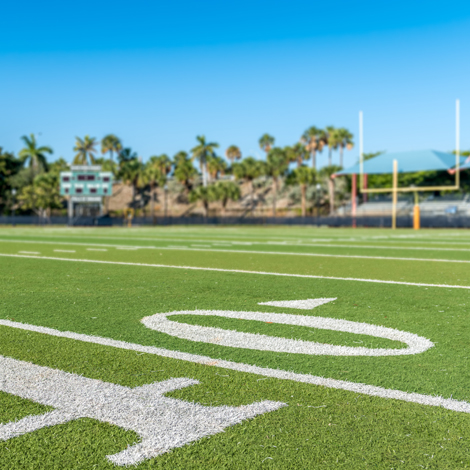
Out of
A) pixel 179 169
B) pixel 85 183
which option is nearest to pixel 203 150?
pixel 179 169

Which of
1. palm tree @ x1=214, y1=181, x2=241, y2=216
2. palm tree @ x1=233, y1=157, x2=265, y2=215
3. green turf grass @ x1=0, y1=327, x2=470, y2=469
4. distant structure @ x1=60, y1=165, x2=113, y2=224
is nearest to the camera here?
green turf grass @ x1=0, y1=327, x2=470, y2=469

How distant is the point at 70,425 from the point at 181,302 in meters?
3.32

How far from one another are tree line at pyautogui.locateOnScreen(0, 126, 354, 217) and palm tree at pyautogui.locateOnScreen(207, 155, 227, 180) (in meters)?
0.15

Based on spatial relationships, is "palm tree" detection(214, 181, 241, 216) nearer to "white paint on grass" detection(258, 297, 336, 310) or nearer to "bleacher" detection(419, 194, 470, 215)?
"bleacher" detection(419, 194, 470, 215)

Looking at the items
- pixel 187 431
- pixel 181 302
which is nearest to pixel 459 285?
pixel 181 302

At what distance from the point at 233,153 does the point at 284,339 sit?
10514cm

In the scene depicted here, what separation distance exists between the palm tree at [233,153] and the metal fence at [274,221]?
173 feet

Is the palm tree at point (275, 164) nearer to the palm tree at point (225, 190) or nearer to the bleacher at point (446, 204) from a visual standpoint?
the palm tree at point (225, 190)

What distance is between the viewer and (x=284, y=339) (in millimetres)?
4117

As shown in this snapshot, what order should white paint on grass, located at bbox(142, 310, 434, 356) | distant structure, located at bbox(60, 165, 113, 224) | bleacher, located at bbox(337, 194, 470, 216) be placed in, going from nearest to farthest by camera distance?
white paint on grass, located at bbox(142, 310, 434, 356) < distant structure, located at bbox(60, 165, 113, 224) < bleacher, located at bbox(337, 194, 470, 216)

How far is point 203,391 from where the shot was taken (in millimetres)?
2934

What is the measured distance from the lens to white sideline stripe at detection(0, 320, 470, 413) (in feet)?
9.21

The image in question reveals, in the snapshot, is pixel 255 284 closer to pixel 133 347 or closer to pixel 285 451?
pixel 133 347

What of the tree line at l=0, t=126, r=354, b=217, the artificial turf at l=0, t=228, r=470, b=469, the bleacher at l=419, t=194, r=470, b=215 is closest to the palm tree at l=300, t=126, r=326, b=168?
the tree line at l=0, t=126, r=354, b=217
